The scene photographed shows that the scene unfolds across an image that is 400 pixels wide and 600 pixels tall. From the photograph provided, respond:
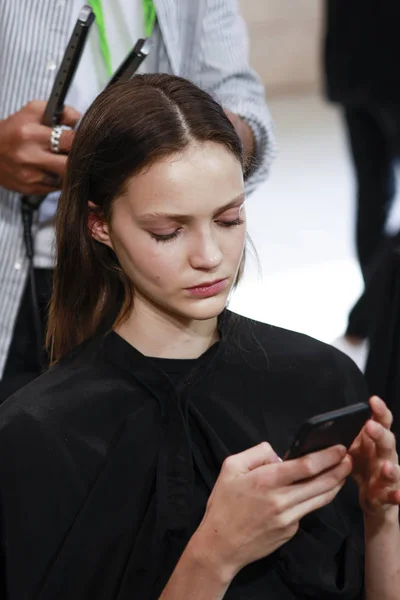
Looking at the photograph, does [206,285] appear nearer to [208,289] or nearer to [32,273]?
[208,289]

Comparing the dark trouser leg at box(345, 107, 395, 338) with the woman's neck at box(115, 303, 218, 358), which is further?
the dark trouser leg at box(345, 107, 395, 338)

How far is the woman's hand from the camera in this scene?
49.2 inches

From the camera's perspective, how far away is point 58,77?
1.55m

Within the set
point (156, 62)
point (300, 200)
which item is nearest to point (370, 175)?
point (300, 200)

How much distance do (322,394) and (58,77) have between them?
23.1 inches

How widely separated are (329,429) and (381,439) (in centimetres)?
12

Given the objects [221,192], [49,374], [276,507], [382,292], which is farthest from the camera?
[382,292]

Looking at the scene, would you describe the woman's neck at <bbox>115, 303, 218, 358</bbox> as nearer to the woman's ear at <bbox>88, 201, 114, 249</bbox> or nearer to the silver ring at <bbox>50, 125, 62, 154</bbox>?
the woman's ear at <bbox>88, 201, 114, 249</bbox>

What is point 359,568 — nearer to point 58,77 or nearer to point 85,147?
point 85,147

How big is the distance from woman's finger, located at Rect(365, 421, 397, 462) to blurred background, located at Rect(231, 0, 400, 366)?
1.73 meters

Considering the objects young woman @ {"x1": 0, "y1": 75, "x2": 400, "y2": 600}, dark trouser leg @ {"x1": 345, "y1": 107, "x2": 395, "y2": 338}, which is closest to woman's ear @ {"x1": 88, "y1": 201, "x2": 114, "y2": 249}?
young woman @ {"x1": 0, "y1": 75, "x2": 400, "y2": 600}

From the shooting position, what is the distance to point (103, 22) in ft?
5.64

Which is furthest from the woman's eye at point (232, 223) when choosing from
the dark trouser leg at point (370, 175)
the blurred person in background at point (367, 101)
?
the dark trouser leg at point (370, 175)

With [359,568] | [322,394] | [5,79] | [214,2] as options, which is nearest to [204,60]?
[214,2]
